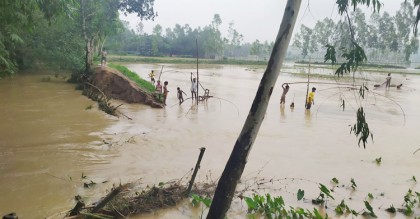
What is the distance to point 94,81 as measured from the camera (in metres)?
20.6

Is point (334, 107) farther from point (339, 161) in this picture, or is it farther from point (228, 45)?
point (228, 45)

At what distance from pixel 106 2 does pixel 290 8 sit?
27.8 meters

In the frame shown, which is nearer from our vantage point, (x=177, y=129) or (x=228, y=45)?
(x=177, y=129)

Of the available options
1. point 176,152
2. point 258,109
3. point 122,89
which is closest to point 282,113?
point 122,89

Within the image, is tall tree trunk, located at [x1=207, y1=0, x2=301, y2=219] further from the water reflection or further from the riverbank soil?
the riverbank soil

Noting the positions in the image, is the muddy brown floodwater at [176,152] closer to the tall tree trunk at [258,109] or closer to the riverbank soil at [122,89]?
the riverbank soil at [122,89]

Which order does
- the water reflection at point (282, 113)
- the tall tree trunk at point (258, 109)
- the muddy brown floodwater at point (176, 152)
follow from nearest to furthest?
the tall tree trunk at point (258, 109) < the muddy brown floodwater at point (176, 152) < the water reflection at point (282, 113)

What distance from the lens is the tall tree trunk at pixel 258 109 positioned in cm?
445

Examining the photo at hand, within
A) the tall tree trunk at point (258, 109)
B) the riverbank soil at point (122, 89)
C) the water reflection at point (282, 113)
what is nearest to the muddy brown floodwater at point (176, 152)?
the water reflection at point (282, 113)

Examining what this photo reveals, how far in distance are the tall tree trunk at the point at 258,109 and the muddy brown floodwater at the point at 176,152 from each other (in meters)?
1.45

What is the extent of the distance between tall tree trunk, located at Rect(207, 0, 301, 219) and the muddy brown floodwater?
1451mm

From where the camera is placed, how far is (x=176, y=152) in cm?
1068

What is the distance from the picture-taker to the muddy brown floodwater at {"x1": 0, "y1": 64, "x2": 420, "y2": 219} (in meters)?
7.43

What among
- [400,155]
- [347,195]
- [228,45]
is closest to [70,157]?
[347,195]
